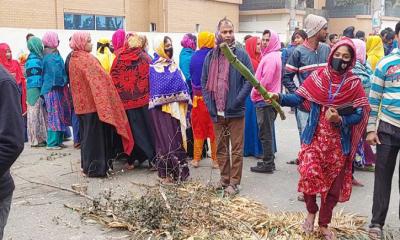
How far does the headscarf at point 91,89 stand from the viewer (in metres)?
6.12

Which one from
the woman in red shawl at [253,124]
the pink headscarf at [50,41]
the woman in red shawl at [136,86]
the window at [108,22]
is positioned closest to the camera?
the woman in red shawl at [136,86]

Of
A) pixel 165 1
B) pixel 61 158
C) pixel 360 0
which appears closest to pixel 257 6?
pixel 360 0

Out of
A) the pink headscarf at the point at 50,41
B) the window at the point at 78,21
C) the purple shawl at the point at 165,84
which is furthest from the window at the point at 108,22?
the purple shawl at the point at 165,84

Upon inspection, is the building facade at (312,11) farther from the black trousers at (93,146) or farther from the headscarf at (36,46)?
the black trousers at (93,146)

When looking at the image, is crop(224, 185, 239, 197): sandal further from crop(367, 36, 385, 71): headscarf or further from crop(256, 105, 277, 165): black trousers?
crop(367, 36, 385, 71): headscarf

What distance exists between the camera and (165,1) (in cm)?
2217

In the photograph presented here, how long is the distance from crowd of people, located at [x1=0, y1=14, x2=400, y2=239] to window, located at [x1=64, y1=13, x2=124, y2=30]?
1119 cm

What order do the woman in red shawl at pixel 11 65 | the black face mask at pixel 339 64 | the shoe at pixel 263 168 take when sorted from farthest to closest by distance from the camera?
the woman in red shawl at pixel 11 65 < the shoe at pixel 263 168 < the black face mask at pixel 339 64

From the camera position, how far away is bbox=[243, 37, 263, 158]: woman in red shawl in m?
7.42

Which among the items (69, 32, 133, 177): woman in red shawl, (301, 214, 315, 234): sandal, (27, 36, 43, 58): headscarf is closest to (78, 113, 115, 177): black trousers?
(69, 32, 133, 177): woman in red shawl

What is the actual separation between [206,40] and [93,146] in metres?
2.10

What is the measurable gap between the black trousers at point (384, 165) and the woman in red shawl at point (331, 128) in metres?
0.24

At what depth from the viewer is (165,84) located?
600 cm

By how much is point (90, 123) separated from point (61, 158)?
1659 millimetres
